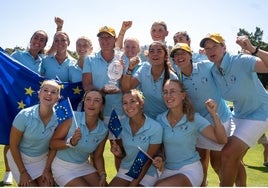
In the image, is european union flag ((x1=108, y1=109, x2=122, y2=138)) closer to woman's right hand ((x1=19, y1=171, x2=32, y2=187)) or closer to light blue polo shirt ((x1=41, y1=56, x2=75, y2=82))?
light blue polo shirt ((x1=41, y1=56, x2=75, y2=82))

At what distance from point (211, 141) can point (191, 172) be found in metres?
0.84

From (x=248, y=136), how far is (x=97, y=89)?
7.98ft

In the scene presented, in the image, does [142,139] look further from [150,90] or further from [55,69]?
[55,69]

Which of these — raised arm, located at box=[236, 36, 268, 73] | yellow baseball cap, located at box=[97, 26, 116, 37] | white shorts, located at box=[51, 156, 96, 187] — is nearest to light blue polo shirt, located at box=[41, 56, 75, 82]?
yellow baseball cap, located at box=[97, 26, 116, 37]

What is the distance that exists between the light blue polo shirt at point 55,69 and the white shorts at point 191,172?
2688 mm

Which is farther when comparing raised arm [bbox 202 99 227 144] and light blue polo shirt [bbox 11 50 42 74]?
light blue polo shirt [bbox 11 50 42 74]

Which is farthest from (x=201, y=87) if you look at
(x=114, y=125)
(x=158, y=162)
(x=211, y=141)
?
(x=114, y=125)

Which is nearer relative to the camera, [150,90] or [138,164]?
[138,164]

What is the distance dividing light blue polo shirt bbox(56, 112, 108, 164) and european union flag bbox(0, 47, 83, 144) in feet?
3.88

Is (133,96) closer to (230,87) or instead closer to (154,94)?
(154,94)

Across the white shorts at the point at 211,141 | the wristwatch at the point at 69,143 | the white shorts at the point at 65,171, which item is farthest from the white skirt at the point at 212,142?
the wristwatch at the point at 69,143

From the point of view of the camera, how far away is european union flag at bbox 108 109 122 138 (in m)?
6.00

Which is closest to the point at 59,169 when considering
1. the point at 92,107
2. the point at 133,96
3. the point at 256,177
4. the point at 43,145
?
the point at 43,145

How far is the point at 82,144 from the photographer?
5762mm
